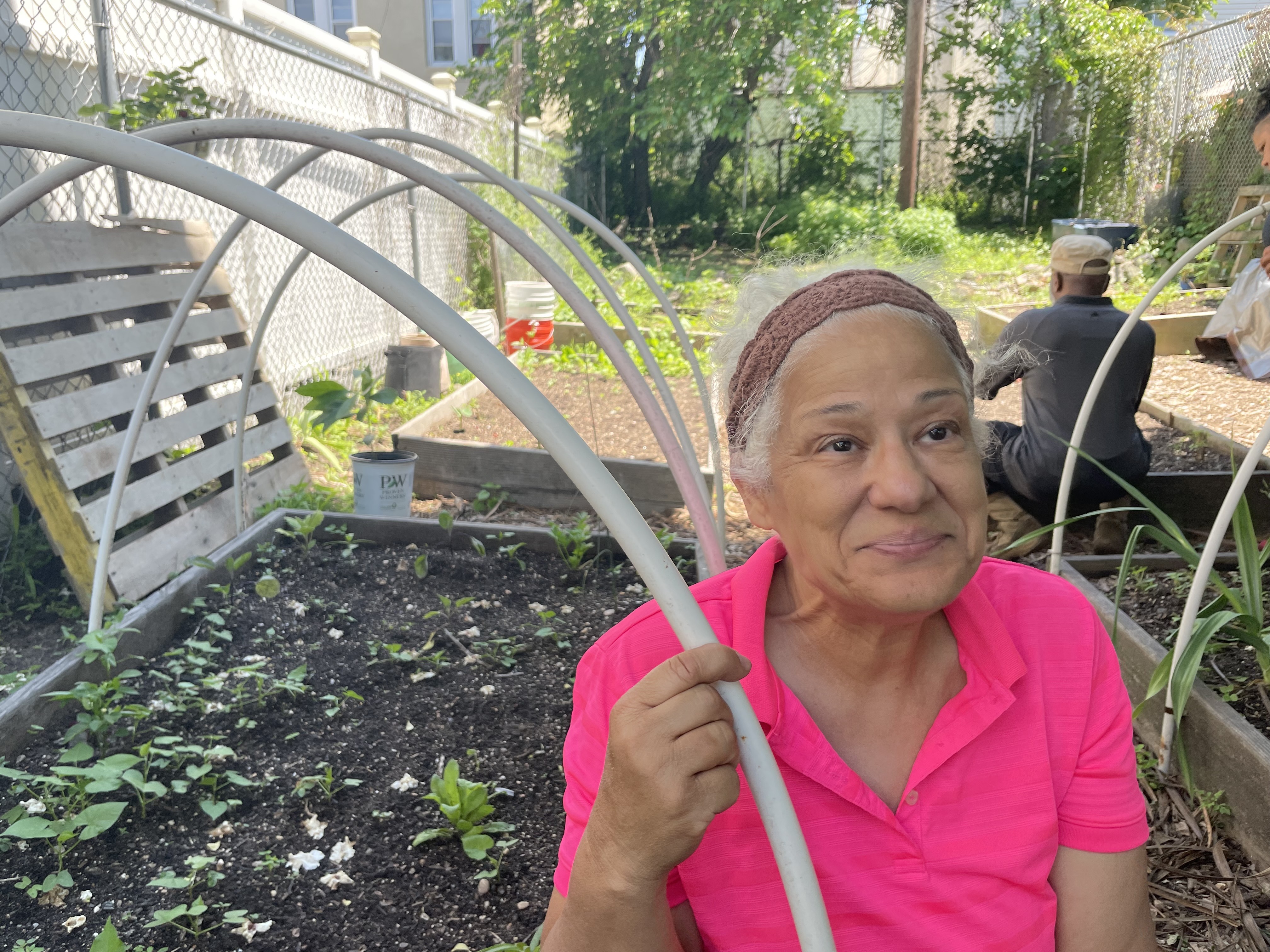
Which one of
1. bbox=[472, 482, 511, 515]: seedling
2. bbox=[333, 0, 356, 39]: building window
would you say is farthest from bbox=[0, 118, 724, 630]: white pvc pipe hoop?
bbox=[333, 0, 356, 39]: building window

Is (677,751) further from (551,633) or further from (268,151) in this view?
(268,151)

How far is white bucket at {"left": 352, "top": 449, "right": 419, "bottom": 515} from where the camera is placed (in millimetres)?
3883

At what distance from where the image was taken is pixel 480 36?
15984 mm

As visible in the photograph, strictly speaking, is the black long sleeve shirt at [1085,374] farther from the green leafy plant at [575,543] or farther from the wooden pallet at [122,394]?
the wooden pallet at [122,394]

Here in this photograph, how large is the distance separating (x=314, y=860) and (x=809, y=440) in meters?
1.49

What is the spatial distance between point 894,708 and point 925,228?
12.1 m

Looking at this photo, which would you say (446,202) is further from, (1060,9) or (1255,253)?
(1060,9)

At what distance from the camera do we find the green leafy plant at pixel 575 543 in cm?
354

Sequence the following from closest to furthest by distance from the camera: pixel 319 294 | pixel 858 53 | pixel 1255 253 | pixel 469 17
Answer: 1. pixel 319 294
2. pixel 1255 253
3. pixel 469 17
4. pixel 858 53

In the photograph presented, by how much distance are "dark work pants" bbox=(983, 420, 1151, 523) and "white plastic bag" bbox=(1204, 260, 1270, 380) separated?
2.60 m

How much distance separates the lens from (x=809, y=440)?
3.43 feet

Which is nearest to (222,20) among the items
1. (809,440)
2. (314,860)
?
(314,860)

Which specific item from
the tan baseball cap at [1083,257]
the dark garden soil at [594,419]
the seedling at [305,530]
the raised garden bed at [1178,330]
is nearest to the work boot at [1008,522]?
the tan baseball cap at [1083,257]

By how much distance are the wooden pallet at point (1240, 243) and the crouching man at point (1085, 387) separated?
17.2 feet
